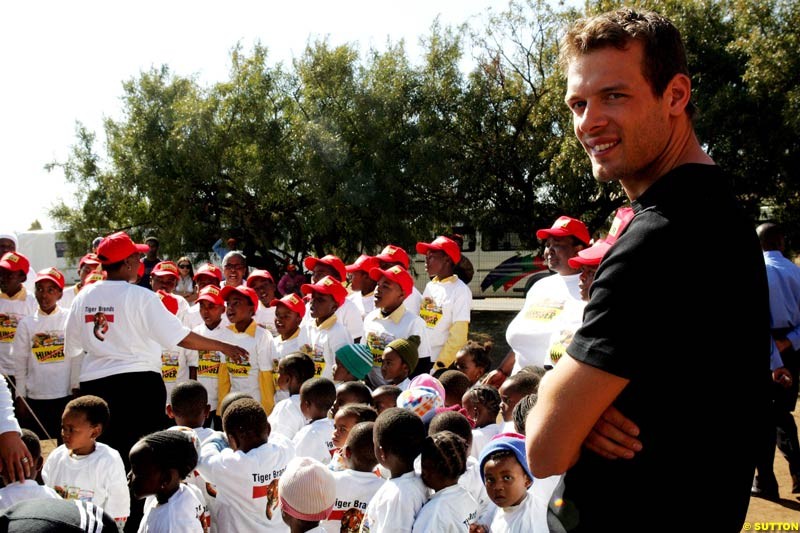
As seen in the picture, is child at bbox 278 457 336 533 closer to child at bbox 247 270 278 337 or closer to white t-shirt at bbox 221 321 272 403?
white t-shirt at bbox 221 321 272 403

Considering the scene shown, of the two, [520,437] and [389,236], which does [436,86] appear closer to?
[389,236]

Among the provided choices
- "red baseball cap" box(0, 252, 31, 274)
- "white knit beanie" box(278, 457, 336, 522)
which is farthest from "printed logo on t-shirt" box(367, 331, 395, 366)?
"red baseball cap" box(0, 252, 31, 274)

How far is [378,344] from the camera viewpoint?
5949 millimetres

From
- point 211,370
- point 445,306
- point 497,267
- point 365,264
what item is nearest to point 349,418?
point 211,370

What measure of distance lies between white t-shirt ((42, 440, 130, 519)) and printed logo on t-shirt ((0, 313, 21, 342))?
3.08m

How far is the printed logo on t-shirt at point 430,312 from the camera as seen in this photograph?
22.1 feet

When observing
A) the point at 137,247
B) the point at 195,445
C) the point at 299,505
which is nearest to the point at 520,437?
the point at 299,505

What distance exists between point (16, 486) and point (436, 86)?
12987 mm

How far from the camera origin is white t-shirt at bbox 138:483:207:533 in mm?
3285

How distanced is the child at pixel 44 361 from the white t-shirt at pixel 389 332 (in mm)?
2832

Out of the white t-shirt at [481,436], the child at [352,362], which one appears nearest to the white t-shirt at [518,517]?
the white t-shirt at [481,436]

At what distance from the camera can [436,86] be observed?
15109 mm

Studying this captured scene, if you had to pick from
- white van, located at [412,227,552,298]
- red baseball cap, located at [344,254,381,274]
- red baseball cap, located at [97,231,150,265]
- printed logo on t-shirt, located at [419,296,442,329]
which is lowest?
white van, located at [412,227,552,298]

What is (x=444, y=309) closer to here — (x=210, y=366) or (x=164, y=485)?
(x=210, y=366)
